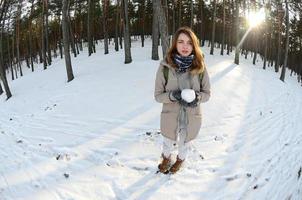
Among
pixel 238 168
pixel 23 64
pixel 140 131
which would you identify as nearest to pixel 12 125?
pixel 140 131

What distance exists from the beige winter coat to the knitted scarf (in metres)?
0.12

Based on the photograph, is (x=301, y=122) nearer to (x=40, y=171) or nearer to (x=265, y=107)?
(x=265, y=107)

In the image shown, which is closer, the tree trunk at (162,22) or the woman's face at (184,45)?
the woman's face at (184,45)

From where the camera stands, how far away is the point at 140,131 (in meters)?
9.22

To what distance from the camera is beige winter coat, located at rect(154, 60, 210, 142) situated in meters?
5.43

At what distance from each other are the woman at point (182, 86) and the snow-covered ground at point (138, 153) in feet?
3.33

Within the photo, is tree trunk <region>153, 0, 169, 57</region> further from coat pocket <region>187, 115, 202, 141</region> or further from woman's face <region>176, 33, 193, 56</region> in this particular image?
woman's face <region>176, 33, 193, 56</region>

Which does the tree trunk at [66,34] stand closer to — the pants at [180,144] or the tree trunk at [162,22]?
the tree trunk at [162,22]

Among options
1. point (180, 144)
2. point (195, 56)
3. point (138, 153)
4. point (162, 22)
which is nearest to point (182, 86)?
point (195, 56)

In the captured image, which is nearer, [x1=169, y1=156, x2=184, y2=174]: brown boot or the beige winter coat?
the beige winter coat

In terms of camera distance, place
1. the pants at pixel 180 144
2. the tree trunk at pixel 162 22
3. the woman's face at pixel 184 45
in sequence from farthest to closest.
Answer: the tree trunk at pixel 162 22 → the pants at pixel 180 144 → the woman's face at pixel 184 45

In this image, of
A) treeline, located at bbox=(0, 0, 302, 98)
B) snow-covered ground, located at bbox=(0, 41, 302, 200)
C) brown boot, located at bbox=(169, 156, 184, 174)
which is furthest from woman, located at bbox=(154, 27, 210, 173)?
treeline, located at bbox=(0, 0, 302, 98)

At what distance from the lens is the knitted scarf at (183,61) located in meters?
5.30

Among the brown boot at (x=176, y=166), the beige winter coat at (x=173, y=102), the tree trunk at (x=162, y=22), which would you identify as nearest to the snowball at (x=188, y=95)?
the beige winter coat at (x=173, y=102)
